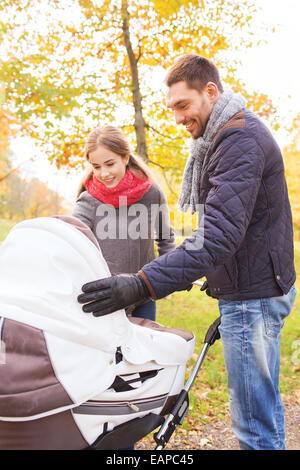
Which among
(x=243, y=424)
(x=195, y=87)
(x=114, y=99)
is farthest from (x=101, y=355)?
(x=114, y=99)

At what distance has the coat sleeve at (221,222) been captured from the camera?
155cm

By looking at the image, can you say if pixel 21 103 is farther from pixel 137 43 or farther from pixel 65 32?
pixel 137 43

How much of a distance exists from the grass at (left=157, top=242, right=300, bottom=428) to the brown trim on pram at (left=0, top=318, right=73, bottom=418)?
8.85ft

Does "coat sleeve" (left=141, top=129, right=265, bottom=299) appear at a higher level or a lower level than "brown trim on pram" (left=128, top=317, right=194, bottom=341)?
higher

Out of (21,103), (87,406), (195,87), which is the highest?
(21,103)

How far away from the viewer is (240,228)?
1590mm

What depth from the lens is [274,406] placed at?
188 centimetres

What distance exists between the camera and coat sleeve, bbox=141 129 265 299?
155cm

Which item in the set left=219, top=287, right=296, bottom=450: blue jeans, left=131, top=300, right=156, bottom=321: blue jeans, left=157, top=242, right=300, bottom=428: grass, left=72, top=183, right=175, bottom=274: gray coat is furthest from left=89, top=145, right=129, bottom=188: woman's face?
left=157, top=242, right=300, bottom=428: grass

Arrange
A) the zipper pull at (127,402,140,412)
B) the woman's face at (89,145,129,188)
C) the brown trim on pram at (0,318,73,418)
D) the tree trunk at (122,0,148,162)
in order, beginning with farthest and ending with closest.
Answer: the tree trunk at (122,0,148,162) → the woman's face at (89,145,129,188) → the zipper pull at (127,402,140,412) → the brown trim on pram at (0,318,73,418)

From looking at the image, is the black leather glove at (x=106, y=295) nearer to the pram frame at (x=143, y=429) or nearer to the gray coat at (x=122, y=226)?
the pram frame at (x=143, y=429)

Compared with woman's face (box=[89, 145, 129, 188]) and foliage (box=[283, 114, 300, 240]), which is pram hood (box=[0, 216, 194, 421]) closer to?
woman's face (box=[89, 145, 129, 188])

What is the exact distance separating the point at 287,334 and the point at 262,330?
508 cm

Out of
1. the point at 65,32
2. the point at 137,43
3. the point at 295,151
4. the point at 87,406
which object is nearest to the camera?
the point at 87,406
